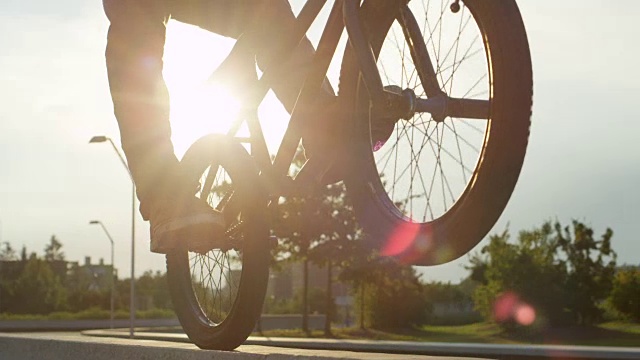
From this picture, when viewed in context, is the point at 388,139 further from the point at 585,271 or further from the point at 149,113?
the point at 585,271

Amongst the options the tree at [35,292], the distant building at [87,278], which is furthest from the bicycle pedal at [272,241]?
the distant building at [87,278]

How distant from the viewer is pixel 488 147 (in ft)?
11.7

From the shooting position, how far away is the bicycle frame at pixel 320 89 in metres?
3.79

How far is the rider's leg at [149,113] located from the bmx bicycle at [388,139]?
147 mm

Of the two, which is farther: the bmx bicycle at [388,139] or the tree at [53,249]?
the tree at [53,249]

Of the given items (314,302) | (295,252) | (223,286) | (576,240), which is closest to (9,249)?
(314,302)

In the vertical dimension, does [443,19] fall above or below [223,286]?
above

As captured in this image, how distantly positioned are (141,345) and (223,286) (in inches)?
25.2

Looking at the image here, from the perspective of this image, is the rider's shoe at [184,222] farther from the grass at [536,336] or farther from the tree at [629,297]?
the grass at [536,336]

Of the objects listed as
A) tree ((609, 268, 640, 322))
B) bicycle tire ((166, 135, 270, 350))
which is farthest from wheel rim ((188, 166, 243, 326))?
tree ((609, 268, 640, 322))

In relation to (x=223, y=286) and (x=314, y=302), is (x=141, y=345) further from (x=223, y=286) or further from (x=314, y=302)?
(x=314, y=302)

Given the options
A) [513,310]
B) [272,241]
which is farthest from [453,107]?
[513,310]

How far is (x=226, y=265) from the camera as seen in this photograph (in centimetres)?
490

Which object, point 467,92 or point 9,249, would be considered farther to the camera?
point 9,249
